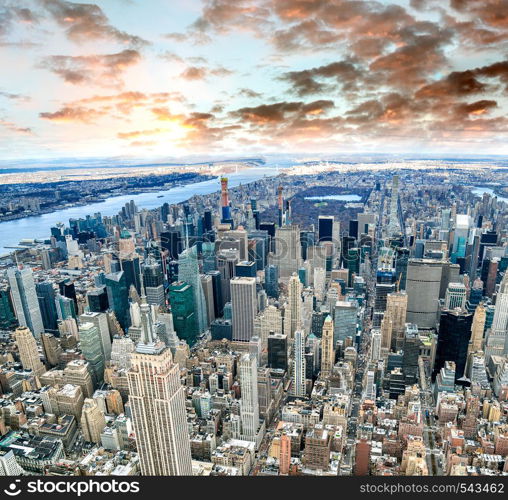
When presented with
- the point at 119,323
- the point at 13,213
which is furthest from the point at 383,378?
the point at 13,213

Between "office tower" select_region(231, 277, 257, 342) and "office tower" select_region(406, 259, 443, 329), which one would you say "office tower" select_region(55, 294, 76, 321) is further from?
"office tower" select_region(406, 259, 443, 329)

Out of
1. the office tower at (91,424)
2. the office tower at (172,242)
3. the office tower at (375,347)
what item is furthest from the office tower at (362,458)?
the office tower at (172,242)

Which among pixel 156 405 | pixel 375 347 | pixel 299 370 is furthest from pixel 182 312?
pixel 156 405

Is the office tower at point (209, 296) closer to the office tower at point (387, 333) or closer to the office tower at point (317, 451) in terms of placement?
the office tower at point (387, 333)

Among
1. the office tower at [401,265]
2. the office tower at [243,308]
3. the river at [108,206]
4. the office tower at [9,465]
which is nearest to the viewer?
the office tower at [9,465]
